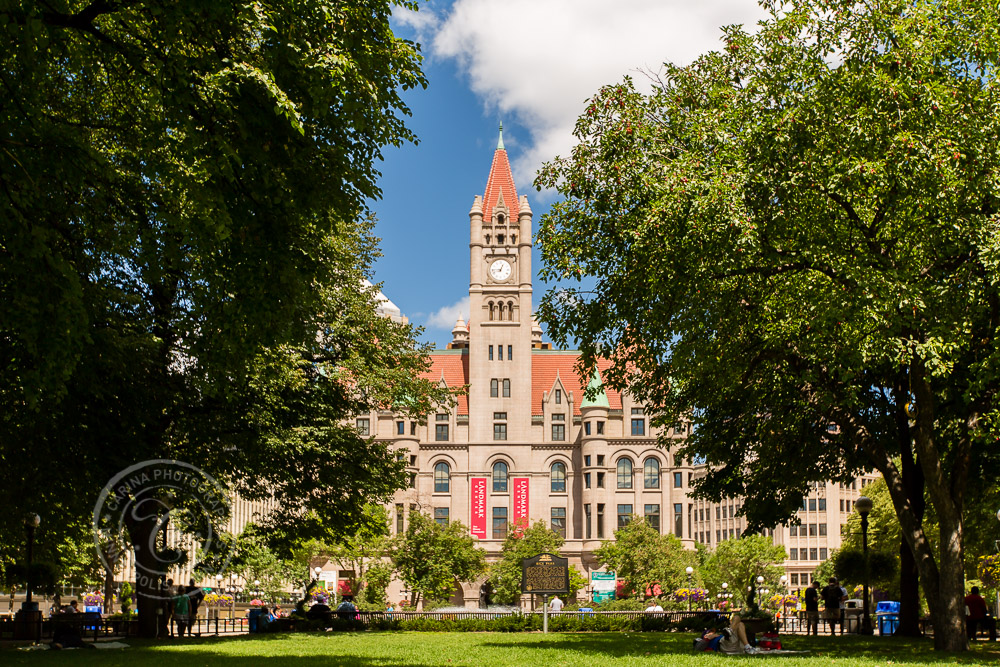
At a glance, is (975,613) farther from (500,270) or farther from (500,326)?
(500,270)

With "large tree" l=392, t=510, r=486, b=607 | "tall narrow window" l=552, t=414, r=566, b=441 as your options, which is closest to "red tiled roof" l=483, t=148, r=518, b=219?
"tall narrow window" l=552, t=414, r=566, b=441

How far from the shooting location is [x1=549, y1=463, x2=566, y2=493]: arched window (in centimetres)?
9225

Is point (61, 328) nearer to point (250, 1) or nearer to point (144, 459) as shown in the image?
point (250, 1)

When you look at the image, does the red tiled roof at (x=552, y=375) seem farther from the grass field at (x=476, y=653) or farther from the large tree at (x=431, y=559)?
the grass field at (x=476, y=653)

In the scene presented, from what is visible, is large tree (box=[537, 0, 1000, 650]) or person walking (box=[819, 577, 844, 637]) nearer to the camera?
large tree (box=[537, 0, 1000, 650])

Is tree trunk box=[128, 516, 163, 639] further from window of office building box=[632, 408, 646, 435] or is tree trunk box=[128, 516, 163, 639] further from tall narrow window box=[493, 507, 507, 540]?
window of office building box=[632, 408, 646, 435]

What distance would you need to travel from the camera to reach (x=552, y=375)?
100312 mm

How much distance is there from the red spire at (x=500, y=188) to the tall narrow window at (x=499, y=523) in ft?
89.4

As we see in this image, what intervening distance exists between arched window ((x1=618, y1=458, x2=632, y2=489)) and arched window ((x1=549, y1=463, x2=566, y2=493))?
5271 mm

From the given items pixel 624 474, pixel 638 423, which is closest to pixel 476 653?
pixel 624 474

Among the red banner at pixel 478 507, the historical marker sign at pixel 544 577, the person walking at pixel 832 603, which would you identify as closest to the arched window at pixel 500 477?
the red banner at pixel 478 507

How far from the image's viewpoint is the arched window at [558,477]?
9225cm

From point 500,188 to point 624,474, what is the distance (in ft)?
99.5

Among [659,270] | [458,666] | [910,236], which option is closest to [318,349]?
[659,270]
